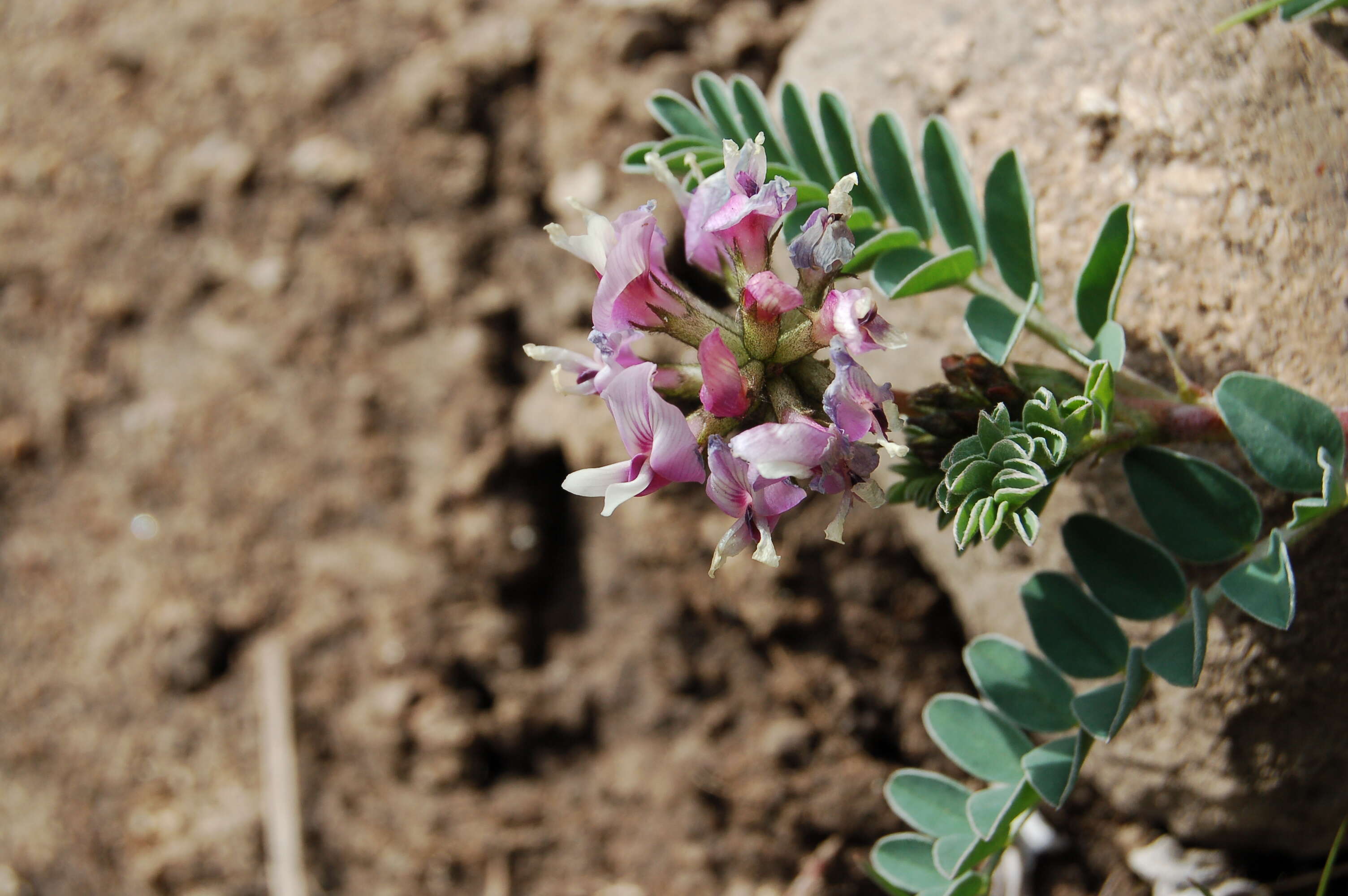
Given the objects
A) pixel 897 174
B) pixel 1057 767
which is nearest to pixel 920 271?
pixel 897 174

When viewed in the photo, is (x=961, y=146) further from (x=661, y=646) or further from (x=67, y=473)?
(x=67, y=473)

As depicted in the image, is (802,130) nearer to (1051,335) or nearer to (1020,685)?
(1051,335)

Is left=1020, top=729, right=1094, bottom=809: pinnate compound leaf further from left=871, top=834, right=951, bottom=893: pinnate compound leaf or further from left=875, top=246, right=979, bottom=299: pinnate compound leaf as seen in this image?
left=875, top=246, right=979, bottom=299: pinnate compound leaf

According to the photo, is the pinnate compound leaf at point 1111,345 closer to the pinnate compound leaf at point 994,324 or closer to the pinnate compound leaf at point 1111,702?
the pinnate compound leaf at point 994,324

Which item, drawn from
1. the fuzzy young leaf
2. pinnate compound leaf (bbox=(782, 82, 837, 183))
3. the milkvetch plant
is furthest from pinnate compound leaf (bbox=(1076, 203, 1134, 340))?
pinnate compound leaf (bbox=(782, 82, 837, 183))

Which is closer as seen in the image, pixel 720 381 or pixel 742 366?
pixel 720 381

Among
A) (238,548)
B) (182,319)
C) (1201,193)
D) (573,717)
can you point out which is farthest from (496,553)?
(1201,193)

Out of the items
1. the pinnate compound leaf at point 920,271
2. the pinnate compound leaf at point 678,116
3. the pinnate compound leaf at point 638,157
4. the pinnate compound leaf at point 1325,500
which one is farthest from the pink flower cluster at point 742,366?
the pinnate compound leaf at point 1325,500
